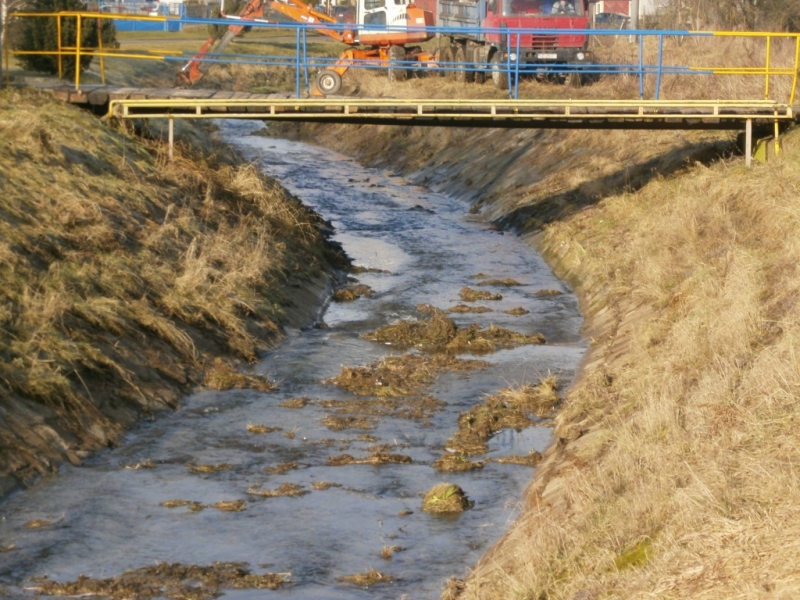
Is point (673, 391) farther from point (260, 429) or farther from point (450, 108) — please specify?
point (450, 108)

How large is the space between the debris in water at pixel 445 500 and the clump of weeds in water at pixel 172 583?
187cm

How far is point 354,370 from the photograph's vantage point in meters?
15.2

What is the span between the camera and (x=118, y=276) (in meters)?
15.5

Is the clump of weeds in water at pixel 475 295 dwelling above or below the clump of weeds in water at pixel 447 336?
above

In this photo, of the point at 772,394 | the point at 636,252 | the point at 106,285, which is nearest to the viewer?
the point at 772,394

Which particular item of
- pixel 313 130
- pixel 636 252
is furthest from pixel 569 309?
pixel 313 130

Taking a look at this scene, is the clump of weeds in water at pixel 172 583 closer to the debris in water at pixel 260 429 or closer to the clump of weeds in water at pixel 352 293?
the debris in water at pixel 260 429

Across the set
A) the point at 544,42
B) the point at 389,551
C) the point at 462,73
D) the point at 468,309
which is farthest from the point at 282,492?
the point at 462,73

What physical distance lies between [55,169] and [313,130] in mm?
30470

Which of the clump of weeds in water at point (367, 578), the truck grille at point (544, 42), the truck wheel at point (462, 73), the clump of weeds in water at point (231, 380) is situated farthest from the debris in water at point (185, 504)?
the truck wheel at point (462, 73)

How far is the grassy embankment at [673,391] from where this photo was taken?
7.36 metres

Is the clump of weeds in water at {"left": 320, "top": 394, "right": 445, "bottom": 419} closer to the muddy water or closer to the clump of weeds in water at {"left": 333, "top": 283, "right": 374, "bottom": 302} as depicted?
the muddy water

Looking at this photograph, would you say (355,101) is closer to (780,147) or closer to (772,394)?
(780,147)

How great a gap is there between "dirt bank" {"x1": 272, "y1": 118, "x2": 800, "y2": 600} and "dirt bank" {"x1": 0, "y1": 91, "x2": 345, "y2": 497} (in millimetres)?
4336
